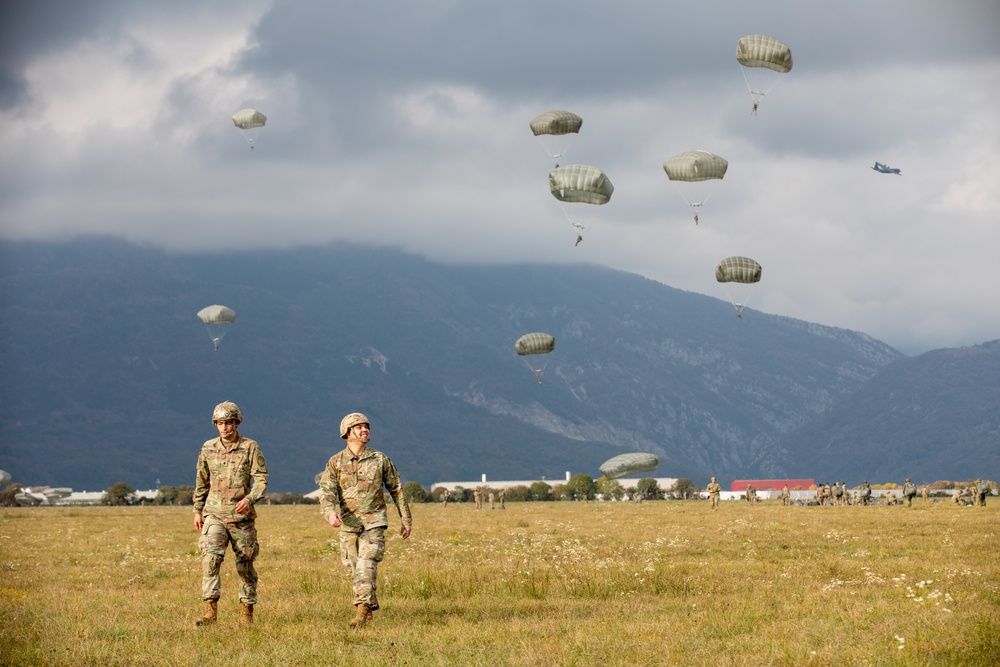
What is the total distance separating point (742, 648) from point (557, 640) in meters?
2.27

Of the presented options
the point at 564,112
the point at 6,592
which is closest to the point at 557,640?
the point at 6,592

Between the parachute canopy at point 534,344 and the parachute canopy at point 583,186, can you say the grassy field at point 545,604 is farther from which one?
the parachute canopy at point 534,344

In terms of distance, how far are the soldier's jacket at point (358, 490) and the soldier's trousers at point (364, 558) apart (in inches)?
5.0

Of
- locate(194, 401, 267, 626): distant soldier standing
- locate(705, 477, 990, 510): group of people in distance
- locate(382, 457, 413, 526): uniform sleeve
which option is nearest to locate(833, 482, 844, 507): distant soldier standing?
locate(705, 477, 990, 510): group of people in distance

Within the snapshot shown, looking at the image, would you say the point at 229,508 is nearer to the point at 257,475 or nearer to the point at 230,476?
the point at 230,476

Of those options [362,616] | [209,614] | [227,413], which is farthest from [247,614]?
[227,413]

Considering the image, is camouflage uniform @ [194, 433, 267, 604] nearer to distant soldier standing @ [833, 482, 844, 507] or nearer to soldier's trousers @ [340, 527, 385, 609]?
soldier's trousers @ [340, 527, 385, 609]

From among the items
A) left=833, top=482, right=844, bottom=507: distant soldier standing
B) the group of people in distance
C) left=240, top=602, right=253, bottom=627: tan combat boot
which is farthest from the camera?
left=833, top=482, right=844, bottom=507: distant soldier standing

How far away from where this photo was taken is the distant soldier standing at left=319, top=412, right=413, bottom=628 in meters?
17.6

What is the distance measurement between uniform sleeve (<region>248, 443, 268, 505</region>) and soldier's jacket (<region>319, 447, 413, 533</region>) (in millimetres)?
828

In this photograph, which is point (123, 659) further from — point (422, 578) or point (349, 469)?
point (422, 578)

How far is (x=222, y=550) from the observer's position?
17.6 m

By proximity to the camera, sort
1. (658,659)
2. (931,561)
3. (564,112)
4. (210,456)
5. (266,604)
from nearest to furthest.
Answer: (658,659) → (210,456) → (266,604) → (931,561) → (564,112)

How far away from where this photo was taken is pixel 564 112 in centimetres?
8400
